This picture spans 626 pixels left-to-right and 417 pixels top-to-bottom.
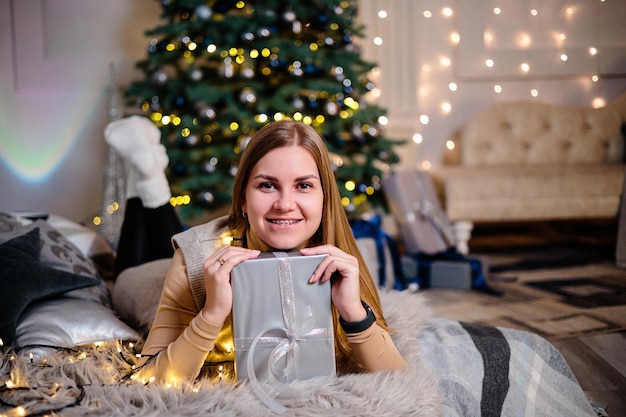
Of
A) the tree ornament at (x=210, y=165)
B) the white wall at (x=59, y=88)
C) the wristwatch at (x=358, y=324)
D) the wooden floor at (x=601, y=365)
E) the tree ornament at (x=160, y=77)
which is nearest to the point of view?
the wristwatch at (x=358, y=324)

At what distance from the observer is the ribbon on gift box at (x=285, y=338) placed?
88cm

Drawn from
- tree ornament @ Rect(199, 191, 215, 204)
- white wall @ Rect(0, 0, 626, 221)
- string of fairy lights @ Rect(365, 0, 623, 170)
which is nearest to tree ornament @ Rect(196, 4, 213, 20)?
tree ornament @ Rect(199, 191, 215, 204)

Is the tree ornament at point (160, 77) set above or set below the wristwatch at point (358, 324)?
above

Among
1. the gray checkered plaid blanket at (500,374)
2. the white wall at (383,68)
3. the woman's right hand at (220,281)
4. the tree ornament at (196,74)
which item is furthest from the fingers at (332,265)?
the white wall at (383,68)

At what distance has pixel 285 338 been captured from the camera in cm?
90

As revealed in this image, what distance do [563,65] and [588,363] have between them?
2.98m

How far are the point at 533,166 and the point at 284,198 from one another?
10.1 ft

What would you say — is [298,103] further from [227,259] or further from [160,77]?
[227,259]

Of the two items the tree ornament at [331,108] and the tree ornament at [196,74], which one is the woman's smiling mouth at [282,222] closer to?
the tree ornament at [331,108]

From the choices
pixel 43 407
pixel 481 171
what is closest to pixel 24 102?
pixel 481 171

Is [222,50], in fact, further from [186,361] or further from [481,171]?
[186,361]

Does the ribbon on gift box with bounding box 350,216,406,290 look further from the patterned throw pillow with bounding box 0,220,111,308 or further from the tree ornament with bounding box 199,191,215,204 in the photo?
the patterned throw pillow with bounding box 0,220,111,308

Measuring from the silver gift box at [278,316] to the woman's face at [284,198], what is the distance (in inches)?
3.1

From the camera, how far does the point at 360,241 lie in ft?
8.27
